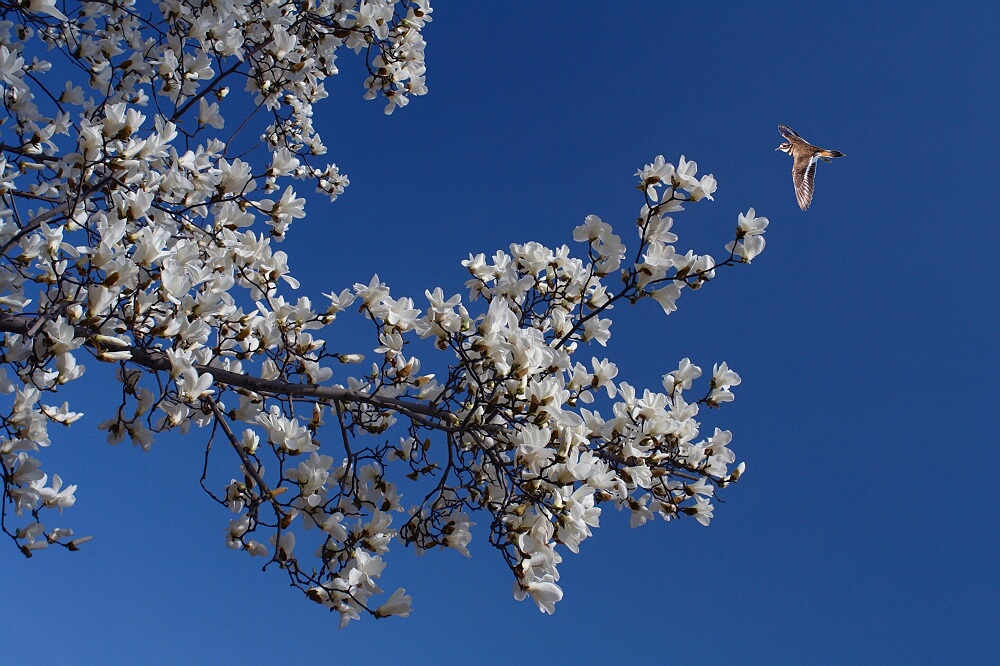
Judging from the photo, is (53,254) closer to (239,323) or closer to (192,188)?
(239,323)

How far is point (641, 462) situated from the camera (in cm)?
272

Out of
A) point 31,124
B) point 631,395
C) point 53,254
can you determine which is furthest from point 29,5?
point 631,395

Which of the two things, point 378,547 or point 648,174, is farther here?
point 648,174

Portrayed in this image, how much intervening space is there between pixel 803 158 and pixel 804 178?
0.37 metres

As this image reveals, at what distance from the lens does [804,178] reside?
5.33 metres

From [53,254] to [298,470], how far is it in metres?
1.14

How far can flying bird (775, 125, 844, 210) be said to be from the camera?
521 cm

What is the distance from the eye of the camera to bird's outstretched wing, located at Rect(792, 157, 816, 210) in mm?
5010

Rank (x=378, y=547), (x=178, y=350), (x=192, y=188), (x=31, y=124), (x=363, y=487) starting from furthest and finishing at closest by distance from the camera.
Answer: (x=31, y=124) < (x=192, y=188) < (x=363, y=487) < (x=378, y=547) < (x=178, y=350)

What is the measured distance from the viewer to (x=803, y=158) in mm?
5602

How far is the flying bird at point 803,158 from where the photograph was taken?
521cm

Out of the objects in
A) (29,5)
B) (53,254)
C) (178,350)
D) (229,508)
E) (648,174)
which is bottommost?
(229,508)

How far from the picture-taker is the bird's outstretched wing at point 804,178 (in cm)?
501

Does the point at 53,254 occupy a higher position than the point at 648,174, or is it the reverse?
the point at 648,174
